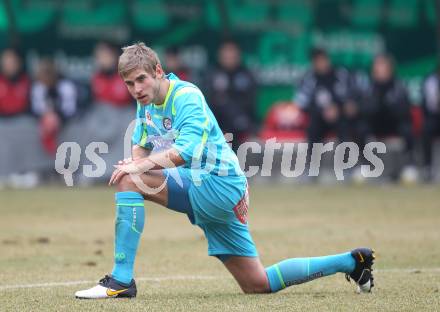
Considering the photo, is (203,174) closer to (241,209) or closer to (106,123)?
(241,209)

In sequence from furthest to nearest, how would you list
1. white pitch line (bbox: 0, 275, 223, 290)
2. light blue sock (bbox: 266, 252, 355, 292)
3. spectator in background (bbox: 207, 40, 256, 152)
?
spectator in background (bbox: 207, 40, 256, 152)
white pitch line (bbox: 0, 275, 223, 290)
light blue sock (bbox: 266, 252, 355, 292)

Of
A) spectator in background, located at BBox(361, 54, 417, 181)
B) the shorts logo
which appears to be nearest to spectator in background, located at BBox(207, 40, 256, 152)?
spectator in background, located at BBox(361, 54, 417, 181)

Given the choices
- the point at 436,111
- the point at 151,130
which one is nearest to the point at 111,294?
the point at 151,130

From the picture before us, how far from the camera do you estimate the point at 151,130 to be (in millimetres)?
7363

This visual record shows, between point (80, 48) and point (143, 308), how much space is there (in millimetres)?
12156

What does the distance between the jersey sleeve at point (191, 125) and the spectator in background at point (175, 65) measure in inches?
413

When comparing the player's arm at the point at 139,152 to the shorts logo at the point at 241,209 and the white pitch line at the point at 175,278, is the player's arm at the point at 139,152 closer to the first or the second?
the shorts logo at the point at 241,209

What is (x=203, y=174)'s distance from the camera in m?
7.21

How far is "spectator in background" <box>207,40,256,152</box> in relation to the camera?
709 inches

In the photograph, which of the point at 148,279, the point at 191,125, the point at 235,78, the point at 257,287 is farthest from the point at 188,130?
the point at 235,78

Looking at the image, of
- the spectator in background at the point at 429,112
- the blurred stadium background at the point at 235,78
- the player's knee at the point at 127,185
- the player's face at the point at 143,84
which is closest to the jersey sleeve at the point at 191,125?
the player's face at the point at 143,84

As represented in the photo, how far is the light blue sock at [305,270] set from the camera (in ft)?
24.1

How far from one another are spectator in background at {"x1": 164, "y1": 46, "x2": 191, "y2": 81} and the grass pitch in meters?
2.15

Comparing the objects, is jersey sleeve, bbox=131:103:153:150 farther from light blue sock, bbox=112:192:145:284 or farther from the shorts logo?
the shorts logo
